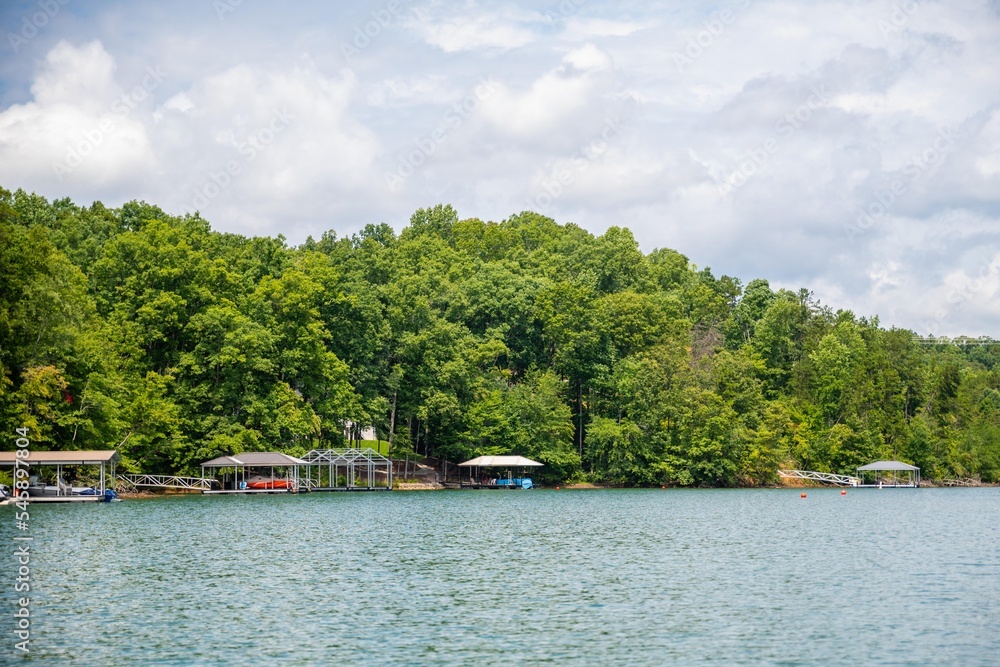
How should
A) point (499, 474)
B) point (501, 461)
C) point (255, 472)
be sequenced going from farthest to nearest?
point (499, 474) < point (501, 461) < point (255, 472)

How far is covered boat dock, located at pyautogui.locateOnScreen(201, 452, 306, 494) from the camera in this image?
71.8m

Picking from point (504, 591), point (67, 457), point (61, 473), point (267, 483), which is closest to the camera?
point (504, 591)

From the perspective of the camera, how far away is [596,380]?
96500mm

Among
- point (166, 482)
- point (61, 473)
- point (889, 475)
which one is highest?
point (61, 473)

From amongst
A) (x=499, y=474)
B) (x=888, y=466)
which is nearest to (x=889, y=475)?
(x=888, y=466)

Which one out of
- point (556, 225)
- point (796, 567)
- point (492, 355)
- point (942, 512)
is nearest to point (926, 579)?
point (796, 567)

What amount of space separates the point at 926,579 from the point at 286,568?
17936 millimetres

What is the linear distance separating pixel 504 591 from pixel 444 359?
6482 cm

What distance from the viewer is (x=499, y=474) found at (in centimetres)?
9419

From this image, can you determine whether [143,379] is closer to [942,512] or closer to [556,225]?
[942,512]

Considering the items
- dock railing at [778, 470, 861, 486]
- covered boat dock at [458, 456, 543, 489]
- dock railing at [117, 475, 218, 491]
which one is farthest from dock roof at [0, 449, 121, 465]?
dock railing at [778, 470, 861, 486]

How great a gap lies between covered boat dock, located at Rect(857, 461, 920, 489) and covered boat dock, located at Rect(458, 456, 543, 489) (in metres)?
31.9

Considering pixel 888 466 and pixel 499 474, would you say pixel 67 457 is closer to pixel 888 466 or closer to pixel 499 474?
pixel 499 474

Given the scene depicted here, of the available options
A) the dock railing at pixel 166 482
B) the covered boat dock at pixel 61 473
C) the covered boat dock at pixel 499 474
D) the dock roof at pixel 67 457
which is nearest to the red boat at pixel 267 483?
the dock railing at pixel 166 482
